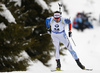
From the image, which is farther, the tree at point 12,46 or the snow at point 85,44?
the snow at point 85,44

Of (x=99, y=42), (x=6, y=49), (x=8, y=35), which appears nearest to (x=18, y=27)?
(x=8, y=35)

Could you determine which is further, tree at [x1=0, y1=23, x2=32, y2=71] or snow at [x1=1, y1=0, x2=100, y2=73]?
snow at [x1=1, y1=0, x2=100, y2=73]

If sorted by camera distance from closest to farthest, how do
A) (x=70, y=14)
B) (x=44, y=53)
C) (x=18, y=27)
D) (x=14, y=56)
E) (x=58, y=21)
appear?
(x=58, y=21) → (x=18, y=27) → (x=14, y=56) → (x=44, y=53) → (x=70, y=14)

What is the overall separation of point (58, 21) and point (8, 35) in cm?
142

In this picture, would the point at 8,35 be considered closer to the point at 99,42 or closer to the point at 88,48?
the point at 88,48

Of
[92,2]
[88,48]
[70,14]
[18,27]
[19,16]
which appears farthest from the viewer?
[92,2]

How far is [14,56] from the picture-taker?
5.77 metres

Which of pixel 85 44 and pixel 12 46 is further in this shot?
pixel 85 44

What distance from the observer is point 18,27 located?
5.38 metres

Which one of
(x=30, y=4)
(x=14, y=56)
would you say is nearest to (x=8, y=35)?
(x=14, y=56)

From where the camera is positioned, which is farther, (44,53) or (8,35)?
(44,53)

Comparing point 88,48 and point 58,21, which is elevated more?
point 58,21

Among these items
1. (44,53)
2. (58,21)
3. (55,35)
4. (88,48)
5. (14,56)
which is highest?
(58,21)

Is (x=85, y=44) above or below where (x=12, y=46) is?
below
